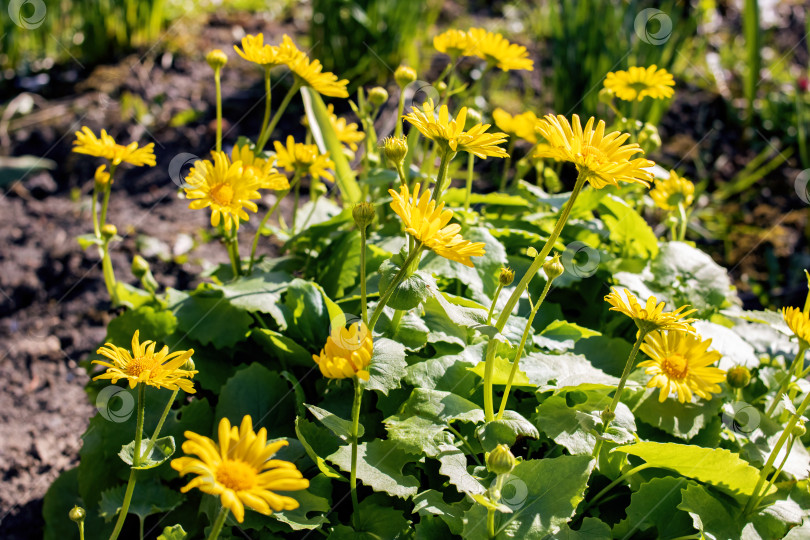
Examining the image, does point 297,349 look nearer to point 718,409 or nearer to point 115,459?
point 115,459

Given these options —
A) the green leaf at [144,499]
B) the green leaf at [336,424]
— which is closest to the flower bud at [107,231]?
the green leaf at [144,499]

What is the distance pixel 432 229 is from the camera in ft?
3.62

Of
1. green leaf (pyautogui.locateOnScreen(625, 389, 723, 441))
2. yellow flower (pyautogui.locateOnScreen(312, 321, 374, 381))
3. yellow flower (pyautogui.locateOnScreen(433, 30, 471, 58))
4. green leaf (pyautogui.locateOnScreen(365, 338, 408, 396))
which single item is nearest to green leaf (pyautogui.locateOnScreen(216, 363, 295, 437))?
green leaf (pyautogui.locateOnScreen(365, 338, 408, 396))

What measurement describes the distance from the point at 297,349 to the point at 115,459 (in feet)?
1.73

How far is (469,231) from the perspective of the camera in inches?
66.9

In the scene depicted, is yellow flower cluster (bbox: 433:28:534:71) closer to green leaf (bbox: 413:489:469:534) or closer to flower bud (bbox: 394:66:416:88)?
flower bud (bbox: 394:66:416:88)

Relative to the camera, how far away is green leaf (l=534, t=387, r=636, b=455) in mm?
1312

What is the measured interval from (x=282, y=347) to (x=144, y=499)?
441mm

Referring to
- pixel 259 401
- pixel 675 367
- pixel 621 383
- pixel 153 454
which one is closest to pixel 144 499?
pixel 153 454

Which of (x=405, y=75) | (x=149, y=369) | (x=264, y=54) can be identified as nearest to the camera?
(x=149, y=369)

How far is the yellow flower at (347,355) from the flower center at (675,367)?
0.59m

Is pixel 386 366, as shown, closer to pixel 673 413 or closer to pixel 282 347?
pixel 282 347

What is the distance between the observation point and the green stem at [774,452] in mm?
1247

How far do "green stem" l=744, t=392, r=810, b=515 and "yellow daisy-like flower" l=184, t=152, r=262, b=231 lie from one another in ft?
3.62
